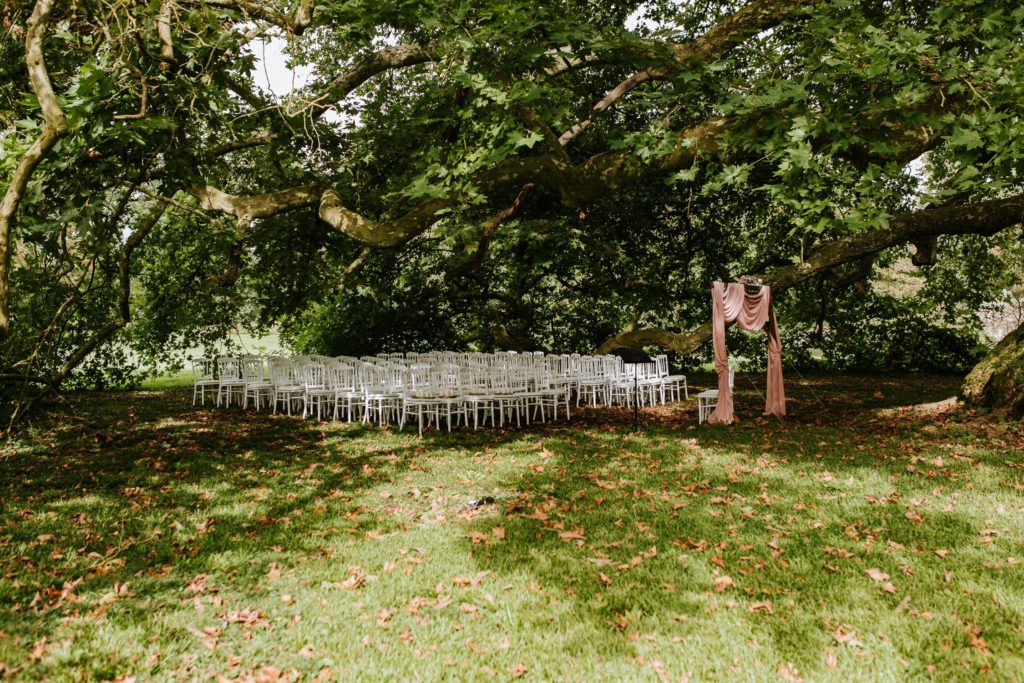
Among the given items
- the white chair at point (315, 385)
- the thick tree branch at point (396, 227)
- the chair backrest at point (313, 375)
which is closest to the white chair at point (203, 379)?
the white chair at point (315, 385)

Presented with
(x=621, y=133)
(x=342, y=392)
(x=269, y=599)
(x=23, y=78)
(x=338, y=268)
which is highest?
(x=23, y=78)

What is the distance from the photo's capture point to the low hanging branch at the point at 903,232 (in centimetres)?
966

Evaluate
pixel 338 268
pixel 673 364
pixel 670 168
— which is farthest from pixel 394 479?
pixel 673 364

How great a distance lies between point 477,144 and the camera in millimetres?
8000

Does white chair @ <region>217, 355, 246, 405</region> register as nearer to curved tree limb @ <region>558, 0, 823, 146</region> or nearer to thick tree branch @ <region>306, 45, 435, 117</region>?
thick tree branch @ <region>306, 45, 435, 117</region>

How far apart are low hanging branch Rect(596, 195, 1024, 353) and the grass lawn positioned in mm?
3045

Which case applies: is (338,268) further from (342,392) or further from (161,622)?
(161,622)

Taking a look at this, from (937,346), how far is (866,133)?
44.4ft

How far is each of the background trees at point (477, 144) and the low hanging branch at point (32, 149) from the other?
0.06 feet

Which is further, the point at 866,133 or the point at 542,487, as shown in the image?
the point at 866,133

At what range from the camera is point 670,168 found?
8.34m

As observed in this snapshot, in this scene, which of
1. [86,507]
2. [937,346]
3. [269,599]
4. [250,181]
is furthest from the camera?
[937,346]

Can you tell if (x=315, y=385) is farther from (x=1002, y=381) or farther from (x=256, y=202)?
(x=1002, y=381)

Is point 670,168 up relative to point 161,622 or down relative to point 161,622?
up
